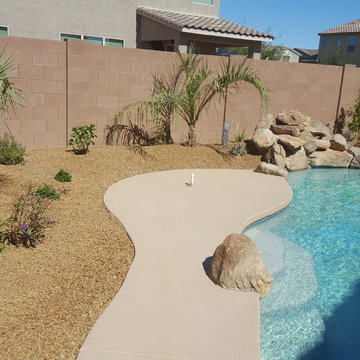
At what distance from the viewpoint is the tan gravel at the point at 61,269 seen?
13.2 feet

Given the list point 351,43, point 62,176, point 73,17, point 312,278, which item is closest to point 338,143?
point 312,278

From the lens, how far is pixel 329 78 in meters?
15.6

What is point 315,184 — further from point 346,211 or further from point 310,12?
point 310,12

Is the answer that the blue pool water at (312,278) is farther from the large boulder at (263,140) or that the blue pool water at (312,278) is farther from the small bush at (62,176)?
the small bush at (62,176)

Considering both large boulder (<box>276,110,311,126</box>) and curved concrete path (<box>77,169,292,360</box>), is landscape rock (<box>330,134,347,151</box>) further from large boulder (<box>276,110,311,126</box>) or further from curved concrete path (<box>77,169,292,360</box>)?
curved concrete path (<box>77,169,292,360</box>)

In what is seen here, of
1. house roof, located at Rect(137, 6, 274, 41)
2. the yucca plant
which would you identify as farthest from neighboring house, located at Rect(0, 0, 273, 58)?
the yucca plant

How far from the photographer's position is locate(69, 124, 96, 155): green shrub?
33.8ft

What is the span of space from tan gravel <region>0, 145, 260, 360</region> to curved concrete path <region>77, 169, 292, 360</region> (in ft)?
0.64

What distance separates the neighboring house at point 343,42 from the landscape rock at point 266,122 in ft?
110

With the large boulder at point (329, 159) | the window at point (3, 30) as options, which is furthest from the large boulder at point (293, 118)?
the window at point (3, 30)

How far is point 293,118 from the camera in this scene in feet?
46.5

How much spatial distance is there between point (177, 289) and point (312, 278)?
2.17m

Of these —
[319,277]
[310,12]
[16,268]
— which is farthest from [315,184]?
[310,12]

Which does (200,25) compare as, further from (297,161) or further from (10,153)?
(10,153)
